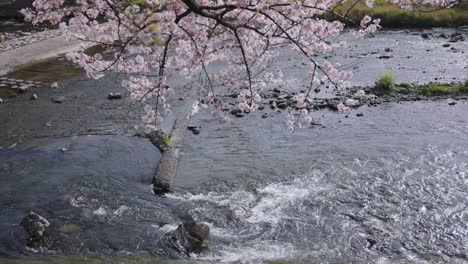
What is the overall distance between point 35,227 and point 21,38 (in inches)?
690

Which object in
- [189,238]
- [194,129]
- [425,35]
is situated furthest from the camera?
[425,35]

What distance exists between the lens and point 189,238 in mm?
6371

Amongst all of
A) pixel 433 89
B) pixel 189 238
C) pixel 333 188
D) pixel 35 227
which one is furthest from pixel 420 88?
pixel 35 227

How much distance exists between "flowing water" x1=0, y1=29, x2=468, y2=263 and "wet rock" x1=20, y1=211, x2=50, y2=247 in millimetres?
129

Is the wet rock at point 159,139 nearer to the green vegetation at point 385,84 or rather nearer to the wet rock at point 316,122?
the wet rock at point 316,122

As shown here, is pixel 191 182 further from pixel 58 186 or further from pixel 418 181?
pixel 418 181

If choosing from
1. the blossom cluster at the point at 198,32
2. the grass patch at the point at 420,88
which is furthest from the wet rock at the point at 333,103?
the blossom cluster at the point at 198,32

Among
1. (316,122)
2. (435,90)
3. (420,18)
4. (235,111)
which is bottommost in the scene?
(316,122)

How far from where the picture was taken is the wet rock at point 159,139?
9.78m

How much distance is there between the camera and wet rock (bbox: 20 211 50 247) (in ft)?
20.9

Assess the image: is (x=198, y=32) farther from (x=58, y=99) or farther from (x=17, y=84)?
(x=17, y=84)

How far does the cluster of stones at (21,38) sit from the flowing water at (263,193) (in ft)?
37.5

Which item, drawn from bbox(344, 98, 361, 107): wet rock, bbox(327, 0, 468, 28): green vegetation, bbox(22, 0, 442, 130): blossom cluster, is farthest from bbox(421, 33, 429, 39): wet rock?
bbox(22, 0, 442, 130): blossom cluster

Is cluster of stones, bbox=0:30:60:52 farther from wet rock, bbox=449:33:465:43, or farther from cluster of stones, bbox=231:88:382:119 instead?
wet rock, bbox=449:33:465:43
